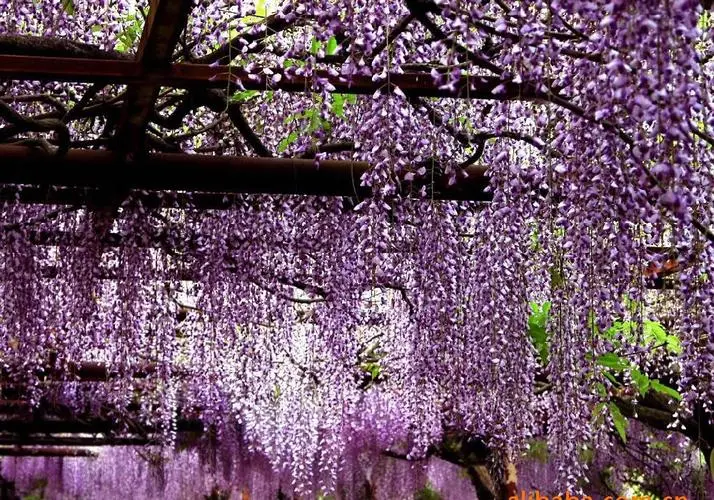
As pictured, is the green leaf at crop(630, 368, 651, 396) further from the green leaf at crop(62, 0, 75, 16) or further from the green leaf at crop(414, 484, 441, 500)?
the green leaf at crop(414, 484, 441, 500)

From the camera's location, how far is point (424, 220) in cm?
466

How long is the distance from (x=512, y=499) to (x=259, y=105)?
19.8 ft

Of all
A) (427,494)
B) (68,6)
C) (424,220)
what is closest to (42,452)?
(427,494)

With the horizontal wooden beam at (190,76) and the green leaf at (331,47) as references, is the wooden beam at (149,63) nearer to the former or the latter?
the horizontal wooden beam at (190,76)

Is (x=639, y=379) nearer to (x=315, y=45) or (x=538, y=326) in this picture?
(x=538, y=326)

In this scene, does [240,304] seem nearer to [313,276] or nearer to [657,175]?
[313,276]

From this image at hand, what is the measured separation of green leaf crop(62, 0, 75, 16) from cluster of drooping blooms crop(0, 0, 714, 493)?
0.05 ft

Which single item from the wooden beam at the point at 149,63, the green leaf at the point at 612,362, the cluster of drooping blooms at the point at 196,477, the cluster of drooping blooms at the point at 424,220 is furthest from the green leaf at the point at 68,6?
the cluster of drooping blooms at the point at 196,477

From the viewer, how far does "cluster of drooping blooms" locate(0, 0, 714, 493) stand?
2.62m

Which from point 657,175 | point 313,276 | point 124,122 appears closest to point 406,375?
point 313,276

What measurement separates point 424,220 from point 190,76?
1698mm

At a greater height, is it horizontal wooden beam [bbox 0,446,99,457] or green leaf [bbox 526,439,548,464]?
horizontal wooden beam [bbox 0,446,99,457]

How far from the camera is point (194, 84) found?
3316mm

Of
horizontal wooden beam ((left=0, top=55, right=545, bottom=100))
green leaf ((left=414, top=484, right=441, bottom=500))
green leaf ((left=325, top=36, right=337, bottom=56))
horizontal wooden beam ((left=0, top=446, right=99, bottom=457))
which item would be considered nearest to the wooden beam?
horizontal wooden beam ((left=0, top=55, right=545, bottom=100))
